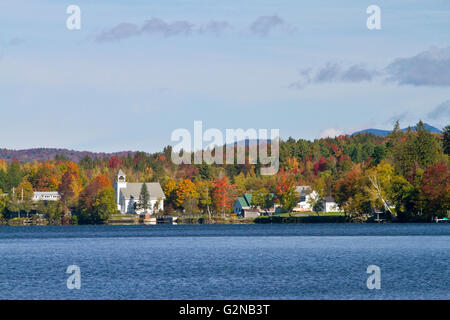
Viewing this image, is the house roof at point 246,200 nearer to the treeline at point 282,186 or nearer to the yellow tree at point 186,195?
the treeline at point 282,186

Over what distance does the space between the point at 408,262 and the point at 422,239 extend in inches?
943

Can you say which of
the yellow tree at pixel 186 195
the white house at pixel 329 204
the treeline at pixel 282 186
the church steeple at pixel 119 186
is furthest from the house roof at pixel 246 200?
the church steeple at pixel 119 186

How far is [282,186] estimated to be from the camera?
14162cm

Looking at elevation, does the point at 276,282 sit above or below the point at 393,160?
below

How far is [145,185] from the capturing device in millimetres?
152125

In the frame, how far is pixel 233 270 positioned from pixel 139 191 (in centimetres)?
11585

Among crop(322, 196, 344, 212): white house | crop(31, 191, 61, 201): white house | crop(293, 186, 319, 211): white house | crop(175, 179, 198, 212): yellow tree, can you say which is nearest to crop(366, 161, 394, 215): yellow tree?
crop(322, 196, 344, 212): white house

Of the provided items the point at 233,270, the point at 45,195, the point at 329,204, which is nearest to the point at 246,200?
the point at 329,204

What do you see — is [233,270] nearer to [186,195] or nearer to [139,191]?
[186,195]

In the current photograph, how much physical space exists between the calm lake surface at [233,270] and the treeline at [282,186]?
129 feet

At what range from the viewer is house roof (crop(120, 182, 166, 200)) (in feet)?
511

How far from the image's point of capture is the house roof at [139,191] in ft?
511
